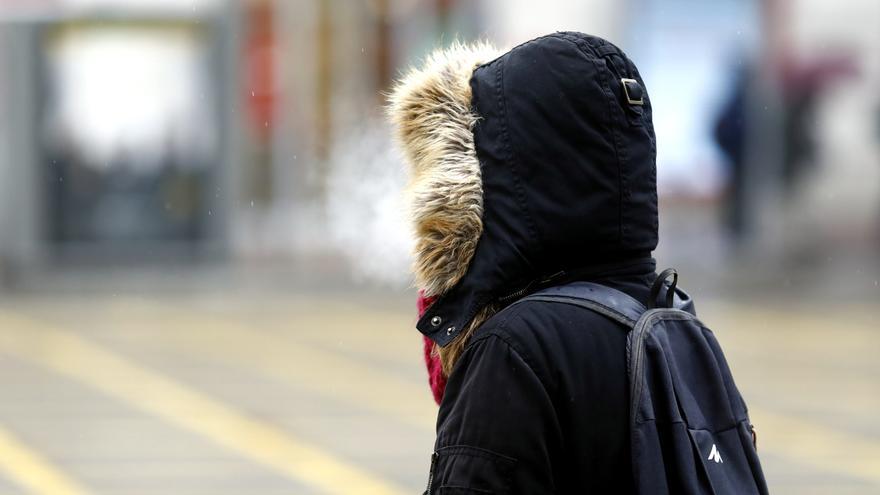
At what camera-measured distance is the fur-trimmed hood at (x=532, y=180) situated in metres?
1.97

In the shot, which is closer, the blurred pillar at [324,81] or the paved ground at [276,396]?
the paved ground at [276,396]

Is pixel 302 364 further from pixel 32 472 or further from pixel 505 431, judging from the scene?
pixel 505 431

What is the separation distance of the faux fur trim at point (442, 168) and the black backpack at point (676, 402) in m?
0.15

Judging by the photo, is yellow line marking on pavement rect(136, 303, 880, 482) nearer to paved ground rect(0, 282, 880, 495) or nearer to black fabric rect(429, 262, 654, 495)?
Answer: paved ground rect(0, 282, 880, 495)

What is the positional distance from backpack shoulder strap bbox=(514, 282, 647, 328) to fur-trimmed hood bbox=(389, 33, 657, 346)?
37mm

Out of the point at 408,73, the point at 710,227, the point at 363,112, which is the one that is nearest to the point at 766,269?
the point at 710,227

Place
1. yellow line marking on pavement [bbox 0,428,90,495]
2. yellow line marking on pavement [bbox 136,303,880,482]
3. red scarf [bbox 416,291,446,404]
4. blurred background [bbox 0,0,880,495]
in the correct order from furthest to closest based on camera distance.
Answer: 1. blurred background [bbox 0,0,880,495]
2. yellow line marking on pavement [bbox 136,303,880,482]
3. yellow line marking on pavement [bbox 0,428,90,495]
4. red scarf [bbox 416,291,446,404]

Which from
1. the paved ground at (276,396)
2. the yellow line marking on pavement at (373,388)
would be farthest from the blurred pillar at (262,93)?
the yellow line marking on pavement at (373,388)

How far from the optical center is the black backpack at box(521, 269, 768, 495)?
6.23ft

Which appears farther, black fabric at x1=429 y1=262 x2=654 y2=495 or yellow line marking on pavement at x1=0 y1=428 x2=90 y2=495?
yellow line marking on pavement at x1=0 y1=428 x2=90 y2=495

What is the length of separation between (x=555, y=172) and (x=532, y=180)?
0.03 metres

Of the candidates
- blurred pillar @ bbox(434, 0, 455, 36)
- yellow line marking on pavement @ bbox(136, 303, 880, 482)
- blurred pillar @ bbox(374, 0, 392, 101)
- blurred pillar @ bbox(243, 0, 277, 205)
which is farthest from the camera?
blurred pillar @ bbox(374, 0, 392, 101)

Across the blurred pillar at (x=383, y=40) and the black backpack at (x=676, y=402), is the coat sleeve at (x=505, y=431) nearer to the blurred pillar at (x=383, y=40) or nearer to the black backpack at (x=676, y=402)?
the black backpack at (x=676, y=402)

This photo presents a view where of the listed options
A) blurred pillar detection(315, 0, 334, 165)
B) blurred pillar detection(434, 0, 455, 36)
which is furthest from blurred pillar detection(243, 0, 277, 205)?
blurred pillar detection(434, 0, 455, 36)
